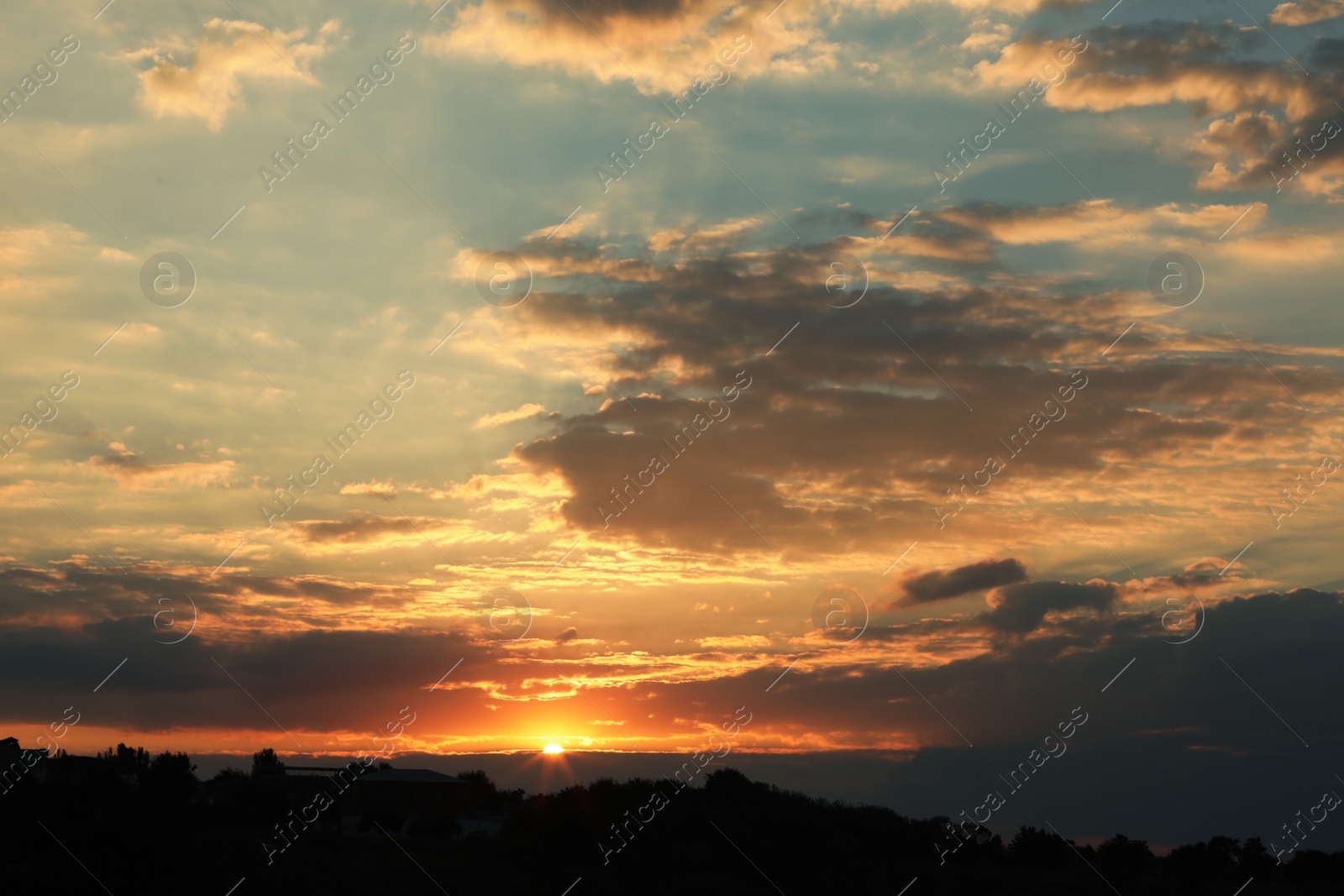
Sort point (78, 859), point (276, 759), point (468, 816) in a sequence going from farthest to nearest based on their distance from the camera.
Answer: point (276, 759) < point (468, 816) < point (78, 859)

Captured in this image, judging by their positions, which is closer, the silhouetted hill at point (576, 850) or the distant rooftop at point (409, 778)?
the silhouetted hill at point (576, 850)

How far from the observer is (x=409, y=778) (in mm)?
91312

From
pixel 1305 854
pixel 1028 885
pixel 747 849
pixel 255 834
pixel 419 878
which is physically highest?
pixel 255 834

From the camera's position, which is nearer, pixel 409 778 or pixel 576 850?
pixel 576 850

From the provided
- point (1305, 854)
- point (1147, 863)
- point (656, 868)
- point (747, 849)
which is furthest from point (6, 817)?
point (1305, 854)

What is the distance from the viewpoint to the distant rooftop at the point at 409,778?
88.5 m

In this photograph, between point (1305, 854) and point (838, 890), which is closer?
point (838, 890)

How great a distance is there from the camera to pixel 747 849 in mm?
46094

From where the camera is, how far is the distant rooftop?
3483 inches

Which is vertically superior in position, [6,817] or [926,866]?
[6,817]

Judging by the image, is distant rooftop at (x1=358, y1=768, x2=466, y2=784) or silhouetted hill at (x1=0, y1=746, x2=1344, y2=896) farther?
distant rooftop at (x1=358, y1=768, x2=466, y2=784)

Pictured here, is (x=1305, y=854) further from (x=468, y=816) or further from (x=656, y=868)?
(x=468, y=816)

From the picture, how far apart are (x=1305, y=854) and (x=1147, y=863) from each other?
9003 millimetres

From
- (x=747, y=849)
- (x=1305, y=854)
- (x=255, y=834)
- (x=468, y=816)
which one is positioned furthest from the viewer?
(x=468, y=816)
